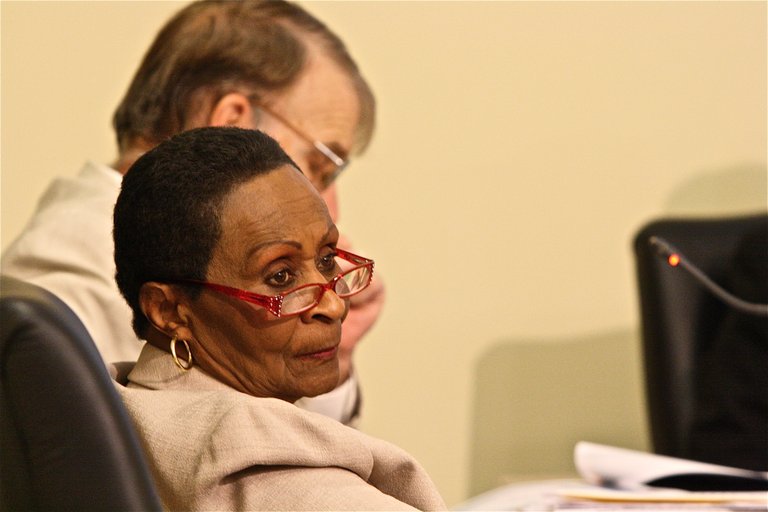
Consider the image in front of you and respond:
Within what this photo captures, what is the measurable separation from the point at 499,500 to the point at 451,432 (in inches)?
45.4

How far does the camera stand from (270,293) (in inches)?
31.5

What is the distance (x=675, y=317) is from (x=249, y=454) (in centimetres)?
134

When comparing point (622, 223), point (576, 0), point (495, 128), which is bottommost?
point (622, 223)

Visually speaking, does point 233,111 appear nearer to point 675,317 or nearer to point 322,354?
point 322,354

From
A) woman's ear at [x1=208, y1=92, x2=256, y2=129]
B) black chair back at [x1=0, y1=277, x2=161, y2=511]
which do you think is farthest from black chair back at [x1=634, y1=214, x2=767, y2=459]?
black chair back at [x1=0, y1=277, x2=161, y2=511]

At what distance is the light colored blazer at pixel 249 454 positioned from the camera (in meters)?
Answer: 0.68

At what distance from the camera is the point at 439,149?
2.47 metres

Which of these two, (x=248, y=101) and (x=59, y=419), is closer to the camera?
(x=59, y=419)

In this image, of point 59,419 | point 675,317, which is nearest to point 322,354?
point 59,419

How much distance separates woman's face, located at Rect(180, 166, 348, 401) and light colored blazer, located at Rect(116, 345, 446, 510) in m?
0.06

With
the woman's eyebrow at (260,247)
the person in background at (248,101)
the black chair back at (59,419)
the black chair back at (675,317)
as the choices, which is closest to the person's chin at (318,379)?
the woman's eyebrow at (260,247)

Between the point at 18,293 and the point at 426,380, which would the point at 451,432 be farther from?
the point at 18,293

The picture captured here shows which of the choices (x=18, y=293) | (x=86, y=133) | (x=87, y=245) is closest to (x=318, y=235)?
(x=18, y=293)

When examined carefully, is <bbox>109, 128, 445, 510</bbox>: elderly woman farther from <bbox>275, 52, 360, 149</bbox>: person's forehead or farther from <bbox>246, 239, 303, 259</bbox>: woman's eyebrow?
<bbox>275, 52, 360, 149</bbox>: person's forehead
